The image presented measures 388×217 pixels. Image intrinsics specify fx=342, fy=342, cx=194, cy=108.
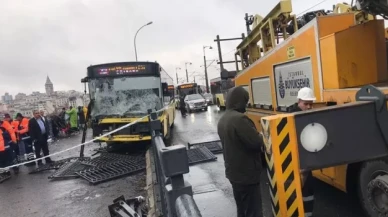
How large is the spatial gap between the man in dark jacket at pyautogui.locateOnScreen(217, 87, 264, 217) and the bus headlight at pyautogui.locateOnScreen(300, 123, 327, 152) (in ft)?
4.03

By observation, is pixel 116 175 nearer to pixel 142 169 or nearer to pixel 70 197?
pixel 142 169

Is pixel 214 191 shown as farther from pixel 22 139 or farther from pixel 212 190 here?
pixel 22 139

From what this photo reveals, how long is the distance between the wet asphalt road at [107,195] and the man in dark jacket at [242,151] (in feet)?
5.45

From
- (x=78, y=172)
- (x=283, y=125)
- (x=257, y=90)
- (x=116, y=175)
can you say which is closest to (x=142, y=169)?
(x=116, y=175)

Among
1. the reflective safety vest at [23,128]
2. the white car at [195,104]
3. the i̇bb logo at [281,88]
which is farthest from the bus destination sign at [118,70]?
the white car at [195,104]

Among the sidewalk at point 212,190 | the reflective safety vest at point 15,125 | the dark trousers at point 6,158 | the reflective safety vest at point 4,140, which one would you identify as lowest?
the sidewalk at point 212,190

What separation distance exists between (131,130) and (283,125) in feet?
31.2

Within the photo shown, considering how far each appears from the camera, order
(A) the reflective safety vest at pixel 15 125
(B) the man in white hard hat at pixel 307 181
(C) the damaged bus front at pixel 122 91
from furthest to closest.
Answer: (A) the reflective safety vest at pixel 15 125
(C) the damaged bus front at pixel 122 91
(B) the man in white hard hat at pixel 307 181

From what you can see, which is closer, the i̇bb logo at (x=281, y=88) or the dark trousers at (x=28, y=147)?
the i̇bb logo at (x=281, y=88)

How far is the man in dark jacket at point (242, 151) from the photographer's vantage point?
3727mm

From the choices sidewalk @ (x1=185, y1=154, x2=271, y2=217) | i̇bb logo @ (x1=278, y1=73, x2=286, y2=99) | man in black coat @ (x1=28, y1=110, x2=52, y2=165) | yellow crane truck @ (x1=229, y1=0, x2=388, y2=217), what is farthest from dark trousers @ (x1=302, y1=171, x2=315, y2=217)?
man in black coat @ (x1=28, y1=110, x2=52, y2=165)

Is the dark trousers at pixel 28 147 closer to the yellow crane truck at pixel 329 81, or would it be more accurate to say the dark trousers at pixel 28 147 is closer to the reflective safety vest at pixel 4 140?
the reflective safety vest at pixel 4 140

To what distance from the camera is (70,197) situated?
7574mm

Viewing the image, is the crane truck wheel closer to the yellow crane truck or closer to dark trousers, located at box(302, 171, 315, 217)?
the yellow crane truck
